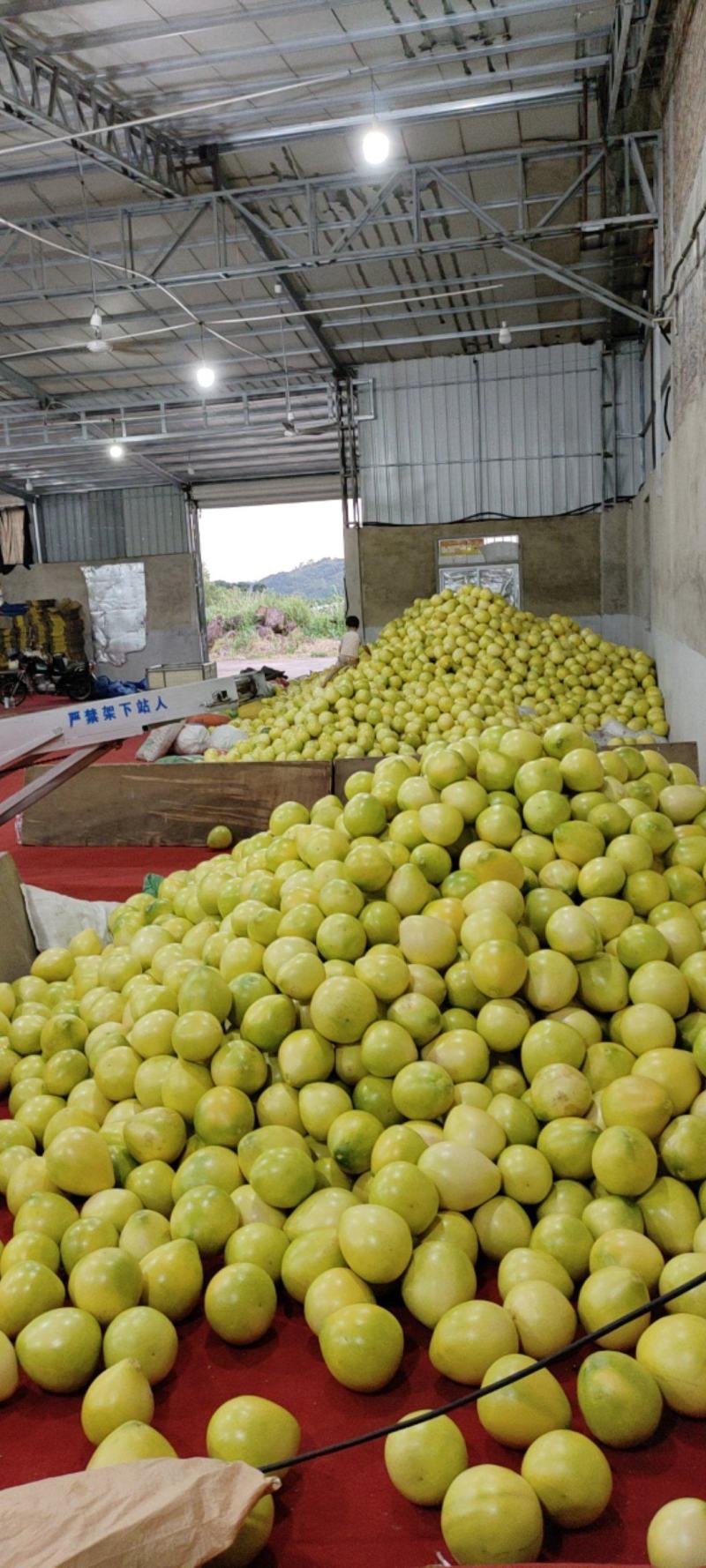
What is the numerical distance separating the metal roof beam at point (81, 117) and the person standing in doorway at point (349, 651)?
473 centimetres

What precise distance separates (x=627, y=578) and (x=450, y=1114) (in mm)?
11798

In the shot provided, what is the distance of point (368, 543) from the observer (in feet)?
46.8

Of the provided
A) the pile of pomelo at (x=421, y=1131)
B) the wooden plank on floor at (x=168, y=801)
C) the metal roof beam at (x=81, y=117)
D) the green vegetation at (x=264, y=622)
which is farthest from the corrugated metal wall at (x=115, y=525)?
the pile of pomelo at (x=421, y=1131)

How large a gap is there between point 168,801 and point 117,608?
18.5 meters

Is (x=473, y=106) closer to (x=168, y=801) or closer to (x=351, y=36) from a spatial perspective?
(x=351, y=36)

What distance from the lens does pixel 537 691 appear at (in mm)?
7715

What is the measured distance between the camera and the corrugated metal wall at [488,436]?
13.8 m

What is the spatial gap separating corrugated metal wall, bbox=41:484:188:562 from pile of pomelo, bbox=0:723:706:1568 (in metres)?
21.3

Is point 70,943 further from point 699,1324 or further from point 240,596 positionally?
point 240,596

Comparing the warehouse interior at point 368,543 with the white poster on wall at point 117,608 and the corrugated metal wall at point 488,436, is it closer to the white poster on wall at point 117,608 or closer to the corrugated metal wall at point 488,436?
the corrugated metal wall at point 488,436

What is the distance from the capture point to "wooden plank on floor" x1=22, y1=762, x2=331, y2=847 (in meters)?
5.66

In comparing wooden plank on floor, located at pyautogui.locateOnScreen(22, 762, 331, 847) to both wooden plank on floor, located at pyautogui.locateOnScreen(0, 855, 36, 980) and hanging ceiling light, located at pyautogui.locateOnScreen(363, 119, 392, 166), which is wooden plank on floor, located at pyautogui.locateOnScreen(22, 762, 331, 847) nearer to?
wooden plank on floor, located at pyautogui.locateOnScreen(0, 855, 36, 980)

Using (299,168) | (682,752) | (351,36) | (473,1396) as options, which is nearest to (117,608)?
(299,168)

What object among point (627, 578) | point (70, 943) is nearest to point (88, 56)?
point (70, 943)
